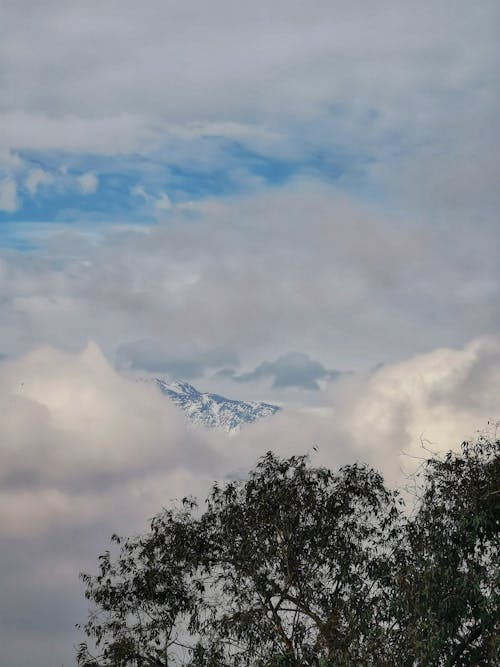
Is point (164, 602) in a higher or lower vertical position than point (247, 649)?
higher

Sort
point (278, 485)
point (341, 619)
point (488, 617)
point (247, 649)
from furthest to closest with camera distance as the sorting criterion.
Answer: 1. point (278, 485)
2. point (247, 649)
3. point (341, 619)
4. point (488, 617)

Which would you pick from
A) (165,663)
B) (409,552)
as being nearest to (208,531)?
(165,663)

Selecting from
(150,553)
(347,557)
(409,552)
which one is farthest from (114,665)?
(409,552)

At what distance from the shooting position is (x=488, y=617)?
58.9ft

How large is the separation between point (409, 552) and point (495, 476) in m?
4.20

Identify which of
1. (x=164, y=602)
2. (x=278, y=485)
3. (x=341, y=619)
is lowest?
(x=341, y=619)

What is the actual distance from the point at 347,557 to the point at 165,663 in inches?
210

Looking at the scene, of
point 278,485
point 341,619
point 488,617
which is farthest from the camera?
point 278,485

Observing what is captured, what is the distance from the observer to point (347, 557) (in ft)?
78.8

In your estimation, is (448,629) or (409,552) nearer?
(448,629)

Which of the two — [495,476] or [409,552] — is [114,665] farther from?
[495,476]

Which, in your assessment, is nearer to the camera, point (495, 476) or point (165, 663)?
point (495, 476)

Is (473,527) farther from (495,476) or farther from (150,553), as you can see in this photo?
(150,553)

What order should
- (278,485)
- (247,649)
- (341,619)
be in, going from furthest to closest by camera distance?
(278,485)
(247,649)
(341,619)
